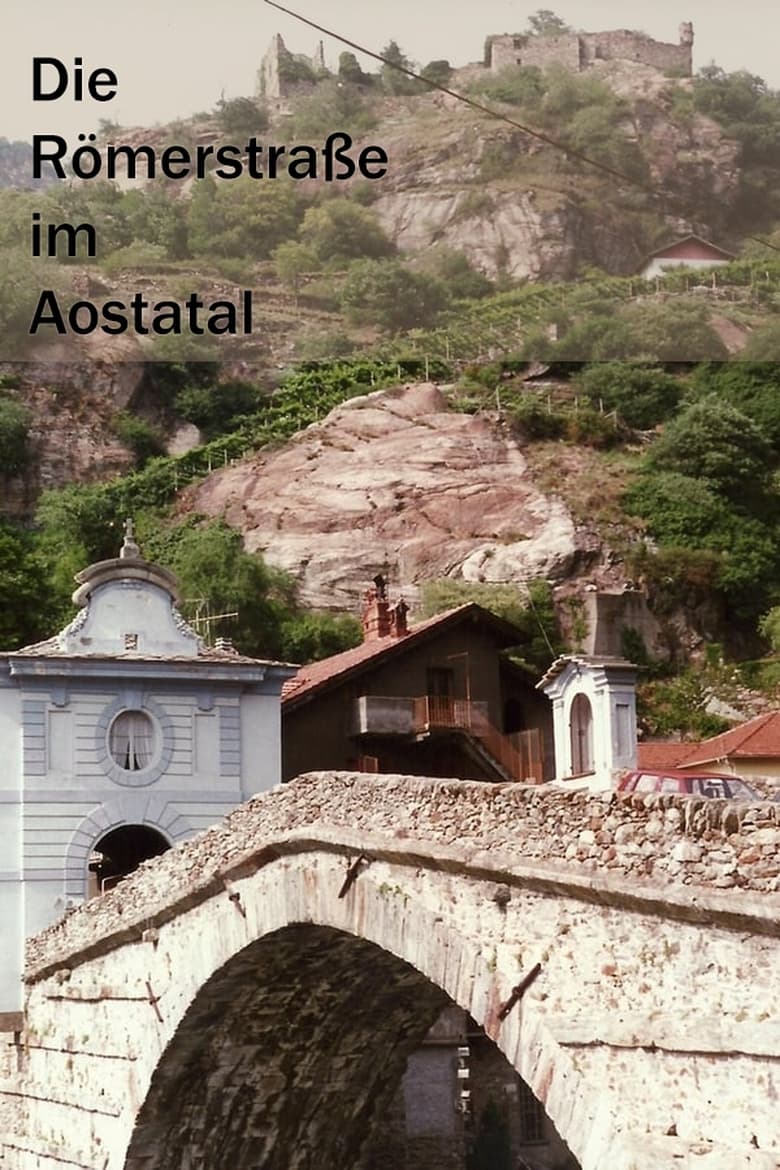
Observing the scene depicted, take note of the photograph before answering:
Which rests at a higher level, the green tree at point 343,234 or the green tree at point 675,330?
the green tree at point 343,234

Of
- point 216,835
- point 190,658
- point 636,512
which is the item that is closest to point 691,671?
point 636,512

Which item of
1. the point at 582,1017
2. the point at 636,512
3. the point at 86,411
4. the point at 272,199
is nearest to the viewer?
the point at 582,1017

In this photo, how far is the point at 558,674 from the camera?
30.4 metres

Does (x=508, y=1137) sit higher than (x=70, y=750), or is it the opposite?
(x=70, y=750)

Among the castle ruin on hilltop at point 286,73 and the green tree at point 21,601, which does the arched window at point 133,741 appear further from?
the castle ruin on hilltop at point 286,73

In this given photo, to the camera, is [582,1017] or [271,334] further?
[271,334]

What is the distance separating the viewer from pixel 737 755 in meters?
32.6

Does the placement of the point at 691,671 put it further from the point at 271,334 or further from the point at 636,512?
the point at 271,334

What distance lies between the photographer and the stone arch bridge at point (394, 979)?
441 inches

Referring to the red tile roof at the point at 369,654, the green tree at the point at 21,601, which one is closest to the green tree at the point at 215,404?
the green tree at the point at 21,601

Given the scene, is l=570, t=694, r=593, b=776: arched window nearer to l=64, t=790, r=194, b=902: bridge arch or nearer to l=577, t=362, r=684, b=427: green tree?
l=64, t=790, r=194, b=902: bridge arch

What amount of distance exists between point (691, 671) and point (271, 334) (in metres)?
15.1

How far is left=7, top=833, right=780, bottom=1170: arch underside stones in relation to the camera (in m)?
11.4

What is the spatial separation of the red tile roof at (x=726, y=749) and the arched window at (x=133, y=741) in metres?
7.49
